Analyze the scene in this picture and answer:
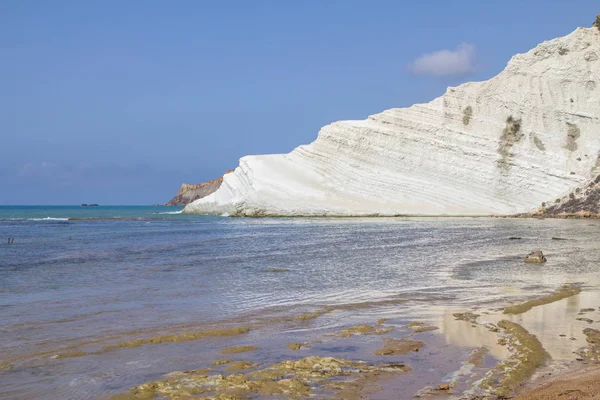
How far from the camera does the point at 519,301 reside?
10047 mm

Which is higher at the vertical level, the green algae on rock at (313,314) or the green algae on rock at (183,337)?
the green algae on rock at (313,314)

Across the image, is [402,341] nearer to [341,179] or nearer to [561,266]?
[561,266]

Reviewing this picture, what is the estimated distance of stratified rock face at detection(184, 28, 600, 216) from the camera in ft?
157

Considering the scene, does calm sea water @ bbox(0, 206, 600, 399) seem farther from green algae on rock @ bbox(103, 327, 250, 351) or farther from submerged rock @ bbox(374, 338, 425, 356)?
submerged rock @ bbox(374, 338, 425, 356)

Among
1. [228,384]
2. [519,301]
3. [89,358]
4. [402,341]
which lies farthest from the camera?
[519,301]

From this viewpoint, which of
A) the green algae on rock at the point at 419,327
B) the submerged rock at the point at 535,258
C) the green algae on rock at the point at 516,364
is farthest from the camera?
the submerged rock at the point at 535,258

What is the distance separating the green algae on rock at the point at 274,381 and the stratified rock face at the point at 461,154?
40.5 metres

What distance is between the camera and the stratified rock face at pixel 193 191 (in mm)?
129875

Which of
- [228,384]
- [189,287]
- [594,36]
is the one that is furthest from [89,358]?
[594,36]

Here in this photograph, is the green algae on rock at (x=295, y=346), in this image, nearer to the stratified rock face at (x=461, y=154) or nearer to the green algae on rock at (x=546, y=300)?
the green algae on rock at (x=546, y=300)

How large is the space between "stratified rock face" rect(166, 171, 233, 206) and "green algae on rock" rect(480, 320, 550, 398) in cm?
11833

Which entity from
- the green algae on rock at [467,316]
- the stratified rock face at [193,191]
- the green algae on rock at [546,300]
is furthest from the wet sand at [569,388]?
Answer: the stratified rock face at [193,191]

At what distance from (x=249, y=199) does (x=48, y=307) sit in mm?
39296

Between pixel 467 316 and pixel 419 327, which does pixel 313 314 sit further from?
pixel 467 316
